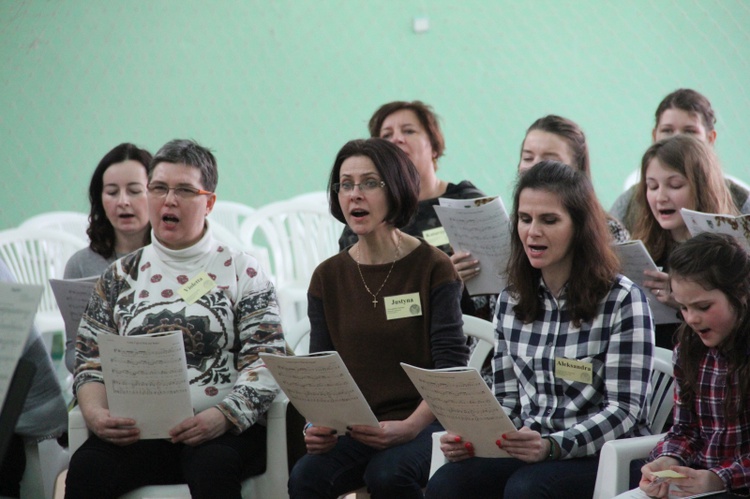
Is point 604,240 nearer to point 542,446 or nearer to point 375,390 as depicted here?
point 542,446

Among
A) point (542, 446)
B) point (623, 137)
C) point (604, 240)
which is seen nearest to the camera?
point (542, 446)

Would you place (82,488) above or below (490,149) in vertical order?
below

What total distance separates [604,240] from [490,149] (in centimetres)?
396

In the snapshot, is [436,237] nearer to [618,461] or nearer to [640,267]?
[640,267]

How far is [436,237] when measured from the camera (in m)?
3.17

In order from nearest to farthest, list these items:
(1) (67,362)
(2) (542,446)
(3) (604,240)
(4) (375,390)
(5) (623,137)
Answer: (2) (542,446) < (3) (604,240) < (4) (375,390) < (1) (67,362) < (5) (623,137)

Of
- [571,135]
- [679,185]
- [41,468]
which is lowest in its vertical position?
[41,468]

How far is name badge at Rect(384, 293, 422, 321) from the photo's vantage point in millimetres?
2459

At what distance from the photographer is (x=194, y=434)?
2.36 metres

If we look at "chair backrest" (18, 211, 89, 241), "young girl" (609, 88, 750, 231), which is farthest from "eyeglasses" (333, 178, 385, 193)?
"chair backrest" (18, 211, 89, 241)

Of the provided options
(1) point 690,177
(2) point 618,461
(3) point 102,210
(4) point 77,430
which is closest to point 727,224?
(1) point 690,177

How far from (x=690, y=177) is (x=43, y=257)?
3.69 meters

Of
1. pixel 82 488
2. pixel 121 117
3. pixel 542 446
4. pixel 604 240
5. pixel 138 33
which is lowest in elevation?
pixel 82 488

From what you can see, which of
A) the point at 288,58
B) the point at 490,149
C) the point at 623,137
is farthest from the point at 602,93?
the point at 288,58
